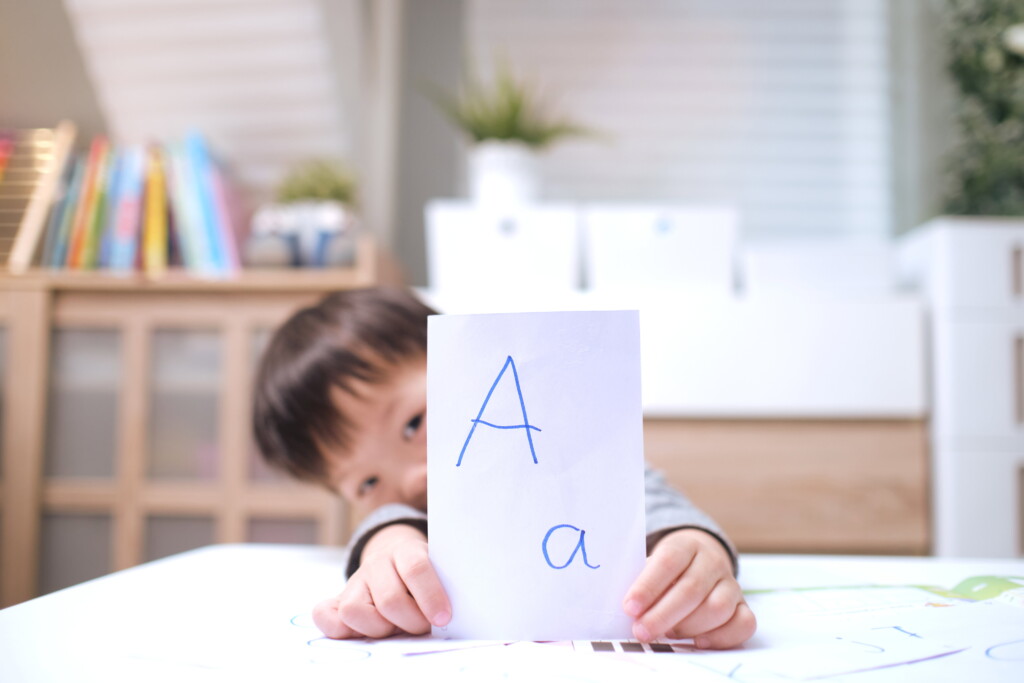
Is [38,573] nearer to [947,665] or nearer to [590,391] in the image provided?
[590,391]

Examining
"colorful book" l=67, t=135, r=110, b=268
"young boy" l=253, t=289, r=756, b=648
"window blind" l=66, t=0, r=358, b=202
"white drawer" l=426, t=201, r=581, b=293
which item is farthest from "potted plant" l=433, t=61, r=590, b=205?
"colorful book" l=67, t=135, r=110, b=268

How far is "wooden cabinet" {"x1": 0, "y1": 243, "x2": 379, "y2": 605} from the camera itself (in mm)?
1328

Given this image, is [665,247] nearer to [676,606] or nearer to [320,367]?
[320,367]

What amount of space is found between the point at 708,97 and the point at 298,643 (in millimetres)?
1782

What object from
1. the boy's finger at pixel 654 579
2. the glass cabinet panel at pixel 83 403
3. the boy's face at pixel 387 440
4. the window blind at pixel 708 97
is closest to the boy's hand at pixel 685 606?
the boy's finger at pixel 654 579

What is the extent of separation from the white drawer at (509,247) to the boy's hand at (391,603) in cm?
97

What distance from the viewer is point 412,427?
27.2 inches

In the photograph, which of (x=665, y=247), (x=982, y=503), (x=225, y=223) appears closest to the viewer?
(x=982, y=503)

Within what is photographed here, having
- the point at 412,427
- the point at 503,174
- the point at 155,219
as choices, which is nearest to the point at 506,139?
the point at 503,174

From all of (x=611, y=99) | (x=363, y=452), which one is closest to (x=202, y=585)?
(x=363, y=452)

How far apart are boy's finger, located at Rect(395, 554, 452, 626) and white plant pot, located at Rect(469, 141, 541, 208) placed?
3.70 ft

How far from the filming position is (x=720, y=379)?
1.26m

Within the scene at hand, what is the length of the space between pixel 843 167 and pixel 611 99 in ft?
2.10

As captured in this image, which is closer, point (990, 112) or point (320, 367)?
point (320, 367)
